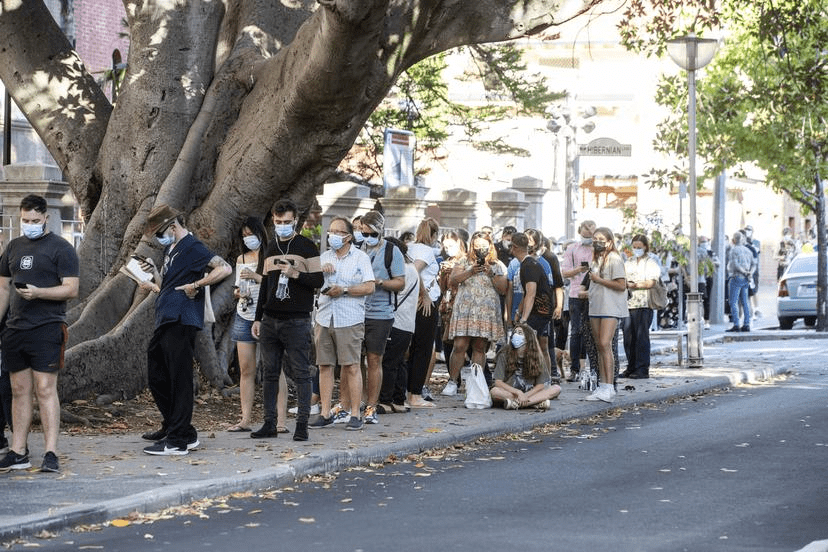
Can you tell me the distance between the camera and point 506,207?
2758cm

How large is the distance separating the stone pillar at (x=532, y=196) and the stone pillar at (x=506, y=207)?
2366mm

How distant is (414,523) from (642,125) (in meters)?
58.7

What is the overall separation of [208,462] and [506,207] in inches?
662

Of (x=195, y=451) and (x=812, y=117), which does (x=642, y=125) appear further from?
(x=195, y=451)

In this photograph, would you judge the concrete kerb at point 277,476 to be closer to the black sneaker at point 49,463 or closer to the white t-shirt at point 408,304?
the black sneaker at point 49,463

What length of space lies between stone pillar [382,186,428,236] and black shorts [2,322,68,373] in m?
13.0

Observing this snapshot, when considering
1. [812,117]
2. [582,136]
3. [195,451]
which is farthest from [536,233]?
[582,136]

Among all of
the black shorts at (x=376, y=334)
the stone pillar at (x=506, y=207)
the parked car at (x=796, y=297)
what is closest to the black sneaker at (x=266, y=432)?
the black shorts at (x=376, y=334)

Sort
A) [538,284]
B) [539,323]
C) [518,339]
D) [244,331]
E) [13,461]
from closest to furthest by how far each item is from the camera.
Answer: [13,461], [244,331], [518,339], [538,284], [539,323]

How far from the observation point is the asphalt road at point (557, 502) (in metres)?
8.52

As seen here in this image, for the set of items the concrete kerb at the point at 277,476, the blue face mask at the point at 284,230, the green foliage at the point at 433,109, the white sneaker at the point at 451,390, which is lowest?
the concrete kerb at the point at 277,476

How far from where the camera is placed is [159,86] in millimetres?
16531

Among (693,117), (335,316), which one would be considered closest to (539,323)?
(335,316)

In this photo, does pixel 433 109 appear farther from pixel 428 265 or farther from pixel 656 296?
pixel 428 265
